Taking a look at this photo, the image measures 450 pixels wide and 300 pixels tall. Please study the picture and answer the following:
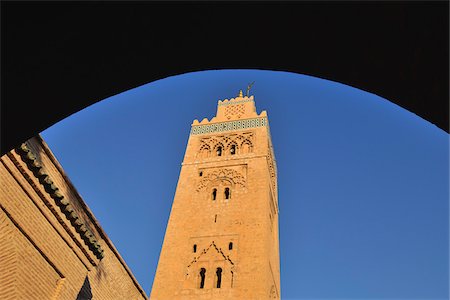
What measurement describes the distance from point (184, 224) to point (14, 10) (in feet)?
49.9

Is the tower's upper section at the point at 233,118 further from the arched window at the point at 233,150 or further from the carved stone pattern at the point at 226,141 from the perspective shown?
the arched window at the point at 233,150

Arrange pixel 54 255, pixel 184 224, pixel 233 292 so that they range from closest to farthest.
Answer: pixel 54 255 < pixel 233 292 < pixel 184 224

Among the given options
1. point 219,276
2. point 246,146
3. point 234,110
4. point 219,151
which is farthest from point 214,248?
point 234,110

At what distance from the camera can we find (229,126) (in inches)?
773

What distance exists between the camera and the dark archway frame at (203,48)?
1302 mm

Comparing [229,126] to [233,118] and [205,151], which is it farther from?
[205,151]

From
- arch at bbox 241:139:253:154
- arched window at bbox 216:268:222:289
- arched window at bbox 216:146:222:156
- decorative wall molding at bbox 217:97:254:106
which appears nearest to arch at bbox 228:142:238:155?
arch at bbox 241:139:253:154

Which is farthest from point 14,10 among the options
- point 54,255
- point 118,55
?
point 54,255

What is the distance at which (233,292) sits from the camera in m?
13.9

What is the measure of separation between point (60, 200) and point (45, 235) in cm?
61

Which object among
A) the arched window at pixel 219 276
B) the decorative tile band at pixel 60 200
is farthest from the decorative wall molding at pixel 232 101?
the decorative tile band at pixel 60 200

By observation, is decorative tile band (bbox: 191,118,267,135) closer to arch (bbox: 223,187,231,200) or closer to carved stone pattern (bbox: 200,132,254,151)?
carved stone pattern (bbox: 200,132,254,151)

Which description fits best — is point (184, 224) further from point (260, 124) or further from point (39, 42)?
point (39, 42)

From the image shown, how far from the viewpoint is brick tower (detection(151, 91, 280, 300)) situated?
46.9 feet
